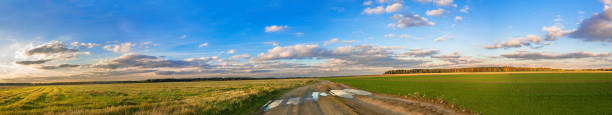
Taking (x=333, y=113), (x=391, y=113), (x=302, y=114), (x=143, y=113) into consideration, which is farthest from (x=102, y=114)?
(x=391, y=113)

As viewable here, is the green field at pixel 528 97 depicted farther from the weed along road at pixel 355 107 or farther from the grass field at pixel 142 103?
the grass field at pixel 142 103

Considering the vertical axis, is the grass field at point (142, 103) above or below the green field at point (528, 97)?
below

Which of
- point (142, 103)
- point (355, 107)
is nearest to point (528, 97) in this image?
point (355, 107)

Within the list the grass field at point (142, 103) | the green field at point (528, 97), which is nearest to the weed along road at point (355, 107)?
the green field at point (528, 97)

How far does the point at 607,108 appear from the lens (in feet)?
38.7

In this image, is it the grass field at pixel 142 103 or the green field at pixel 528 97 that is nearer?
the green field at pixel 528 97

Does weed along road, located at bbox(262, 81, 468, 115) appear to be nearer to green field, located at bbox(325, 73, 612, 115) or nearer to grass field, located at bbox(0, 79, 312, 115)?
green field, located at bbox(325, 73, 612, 115)

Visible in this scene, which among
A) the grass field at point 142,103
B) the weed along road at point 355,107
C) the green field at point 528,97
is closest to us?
the green field at point 528,97

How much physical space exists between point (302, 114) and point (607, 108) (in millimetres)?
15470

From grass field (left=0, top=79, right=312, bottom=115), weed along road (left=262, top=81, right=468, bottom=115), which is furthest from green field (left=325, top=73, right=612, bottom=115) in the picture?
grass field (left=0, top=79, right=312, bottom=115)

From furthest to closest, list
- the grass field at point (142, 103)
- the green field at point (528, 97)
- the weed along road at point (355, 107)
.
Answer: the grass field at point (142, 103), the weed along road at point (355, 107), the green field at point (528, 97)

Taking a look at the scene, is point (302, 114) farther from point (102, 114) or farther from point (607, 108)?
point (607, 108)

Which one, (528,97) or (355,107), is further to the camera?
(528,97)

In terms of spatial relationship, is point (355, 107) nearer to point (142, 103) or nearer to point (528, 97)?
point (528, 97)
